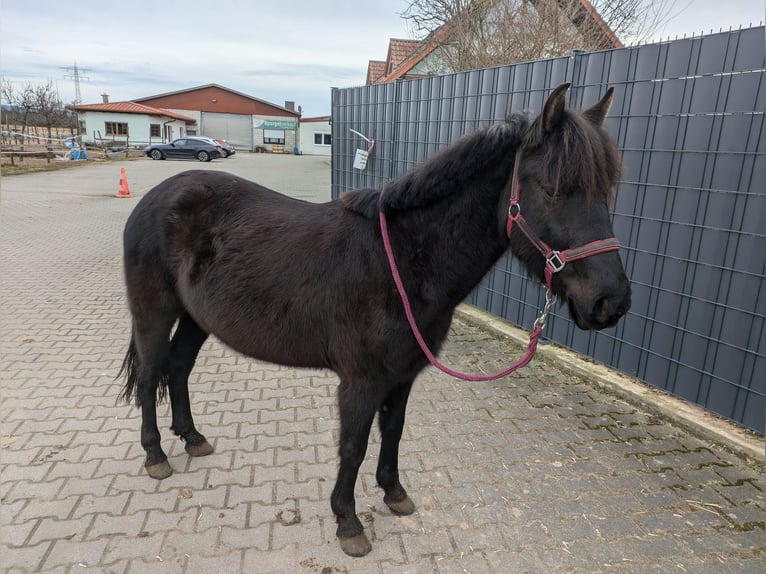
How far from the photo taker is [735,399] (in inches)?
138

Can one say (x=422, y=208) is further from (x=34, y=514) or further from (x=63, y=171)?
(x=63, y=171)

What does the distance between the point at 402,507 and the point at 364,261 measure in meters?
1.45

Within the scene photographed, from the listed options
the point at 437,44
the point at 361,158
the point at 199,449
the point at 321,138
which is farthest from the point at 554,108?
the point at 321,138

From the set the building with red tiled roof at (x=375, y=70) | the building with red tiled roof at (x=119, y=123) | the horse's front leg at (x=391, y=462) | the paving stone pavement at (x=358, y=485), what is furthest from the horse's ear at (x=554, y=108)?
the building with red tiled roof at (x=119, y=123)

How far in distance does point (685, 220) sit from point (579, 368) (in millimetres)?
1545

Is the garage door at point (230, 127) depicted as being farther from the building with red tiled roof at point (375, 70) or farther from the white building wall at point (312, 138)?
the building with red tiled roof at point (375, 70)

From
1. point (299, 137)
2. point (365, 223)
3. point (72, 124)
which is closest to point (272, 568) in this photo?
point (365, 223)

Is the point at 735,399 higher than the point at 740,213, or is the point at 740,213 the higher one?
the point at 740,213

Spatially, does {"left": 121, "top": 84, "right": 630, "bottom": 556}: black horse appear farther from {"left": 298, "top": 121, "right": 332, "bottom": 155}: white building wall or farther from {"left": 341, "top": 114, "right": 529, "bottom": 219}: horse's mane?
{"left": 298, "top": 121, "right": 332, "bottom": 155}: white building wall

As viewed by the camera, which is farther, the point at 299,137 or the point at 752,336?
the point at 299,137

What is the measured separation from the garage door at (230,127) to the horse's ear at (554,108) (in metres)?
56.4

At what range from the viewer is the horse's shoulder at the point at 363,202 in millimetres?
2295

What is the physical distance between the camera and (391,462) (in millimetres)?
2695

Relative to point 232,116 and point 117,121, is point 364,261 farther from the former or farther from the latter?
point 232,116
